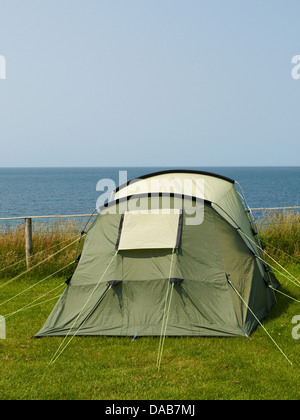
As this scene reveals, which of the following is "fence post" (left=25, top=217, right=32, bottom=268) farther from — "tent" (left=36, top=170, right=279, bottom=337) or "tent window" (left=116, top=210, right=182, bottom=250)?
"tent window" (left=116, top=210, right=182, bottom=250)

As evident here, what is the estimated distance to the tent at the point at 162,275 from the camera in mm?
6137

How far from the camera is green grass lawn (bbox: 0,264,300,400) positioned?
4695 millimetres

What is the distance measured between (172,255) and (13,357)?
231cm

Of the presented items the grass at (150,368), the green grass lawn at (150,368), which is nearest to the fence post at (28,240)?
the grass at (150,368)

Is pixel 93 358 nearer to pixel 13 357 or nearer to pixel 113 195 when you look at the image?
pixel 13 357

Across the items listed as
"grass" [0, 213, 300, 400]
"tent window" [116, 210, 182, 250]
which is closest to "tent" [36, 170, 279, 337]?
"tent window" [116, 210, 182, 250]

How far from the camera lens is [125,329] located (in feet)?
20.1

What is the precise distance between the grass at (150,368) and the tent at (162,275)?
21cm

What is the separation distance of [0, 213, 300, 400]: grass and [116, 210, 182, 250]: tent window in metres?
1.20

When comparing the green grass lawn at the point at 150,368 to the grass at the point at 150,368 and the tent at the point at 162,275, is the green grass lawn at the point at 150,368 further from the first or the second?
the tent at the point at 162,275

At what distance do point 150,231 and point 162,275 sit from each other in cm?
61

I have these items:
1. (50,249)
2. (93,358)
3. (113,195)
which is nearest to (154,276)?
(93,358)

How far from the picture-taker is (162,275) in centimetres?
623
